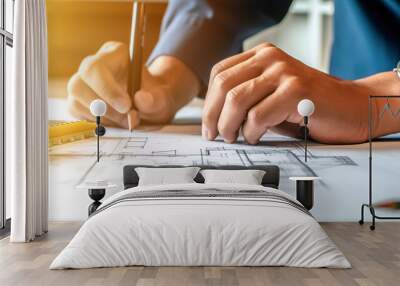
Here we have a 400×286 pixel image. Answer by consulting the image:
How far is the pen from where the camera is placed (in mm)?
6203

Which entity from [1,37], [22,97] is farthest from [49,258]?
[1,37]

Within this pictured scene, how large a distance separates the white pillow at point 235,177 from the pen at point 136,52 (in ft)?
3.35

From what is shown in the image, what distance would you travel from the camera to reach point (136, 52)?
6.23 meters

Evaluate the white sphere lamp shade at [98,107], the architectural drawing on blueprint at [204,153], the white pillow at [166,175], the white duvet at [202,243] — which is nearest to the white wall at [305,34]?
the architectural drawing on blueprint at [204,153]

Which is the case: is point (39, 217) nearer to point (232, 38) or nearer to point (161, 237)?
point (161, 237)

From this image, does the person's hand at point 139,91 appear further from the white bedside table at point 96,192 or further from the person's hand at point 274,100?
the white bedside table at point 96,192

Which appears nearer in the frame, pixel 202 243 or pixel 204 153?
pixel 202 243

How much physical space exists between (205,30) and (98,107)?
1.37 m

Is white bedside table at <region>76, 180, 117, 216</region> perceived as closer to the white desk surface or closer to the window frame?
the white desk surface

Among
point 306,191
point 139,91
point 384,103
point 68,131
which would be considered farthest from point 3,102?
point 384,103

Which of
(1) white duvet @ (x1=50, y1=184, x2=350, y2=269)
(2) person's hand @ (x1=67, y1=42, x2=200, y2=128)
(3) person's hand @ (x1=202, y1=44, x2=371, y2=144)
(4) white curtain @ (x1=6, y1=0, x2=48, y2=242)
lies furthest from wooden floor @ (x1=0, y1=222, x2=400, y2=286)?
(2) person's hand @ (x1=67, y1=42, x2=200, y2=128)

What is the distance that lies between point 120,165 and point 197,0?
6.33ft

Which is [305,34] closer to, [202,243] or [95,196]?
[95,196]

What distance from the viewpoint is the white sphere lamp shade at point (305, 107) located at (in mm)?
5949
